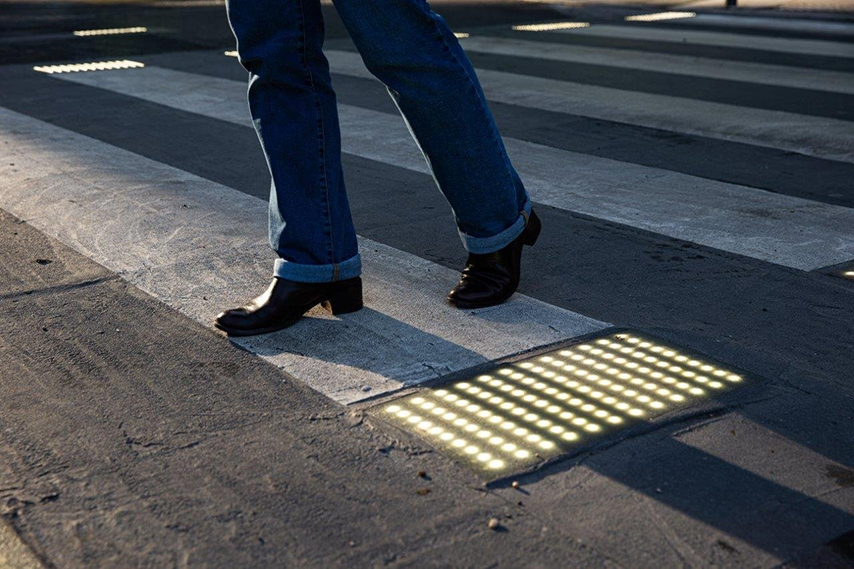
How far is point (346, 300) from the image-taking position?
104 inches

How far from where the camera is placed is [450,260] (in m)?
3.08

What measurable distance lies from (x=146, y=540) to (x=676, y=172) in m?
2.97

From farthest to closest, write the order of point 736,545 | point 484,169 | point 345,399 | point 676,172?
point 676,172 < point 484,169 < point 345,399 < point 736,545

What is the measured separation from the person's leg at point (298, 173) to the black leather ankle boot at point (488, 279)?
0.25 meters

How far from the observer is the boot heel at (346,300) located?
103 inches

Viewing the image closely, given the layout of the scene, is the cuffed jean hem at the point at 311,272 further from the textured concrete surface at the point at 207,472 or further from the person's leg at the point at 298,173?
the textured concrete surface at the point at 207,472

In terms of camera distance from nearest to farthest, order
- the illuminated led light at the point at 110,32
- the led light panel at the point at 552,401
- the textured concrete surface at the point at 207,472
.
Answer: the textured concrete surface at the point at 207,472, the led light panel at the point at 552,401, the illuminated led light at the point at 110,32

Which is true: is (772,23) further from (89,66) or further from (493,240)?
(493,240)

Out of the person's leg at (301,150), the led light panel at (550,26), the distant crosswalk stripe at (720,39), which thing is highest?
the person's leg at (301,150)

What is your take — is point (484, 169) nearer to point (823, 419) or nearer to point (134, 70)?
point (823, 419)

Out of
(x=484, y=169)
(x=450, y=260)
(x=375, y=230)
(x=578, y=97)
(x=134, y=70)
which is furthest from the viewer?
(x=134, y=70)

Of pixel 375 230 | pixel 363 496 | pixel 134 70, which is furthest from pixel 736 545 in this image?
pixel 134 70

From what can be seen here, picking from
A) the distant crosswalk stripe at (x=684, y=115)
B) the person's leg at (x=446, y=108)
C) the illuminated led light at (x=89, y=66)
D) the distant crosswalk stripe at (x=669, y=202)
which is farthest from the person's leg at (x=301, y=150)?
the illuminated led light at (x=89, y=66)

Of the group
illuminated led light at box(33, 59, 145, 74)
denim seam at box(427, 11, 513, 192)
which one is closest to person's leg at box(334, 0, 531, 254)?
denim seam at box(427, 11, 513, 192)
